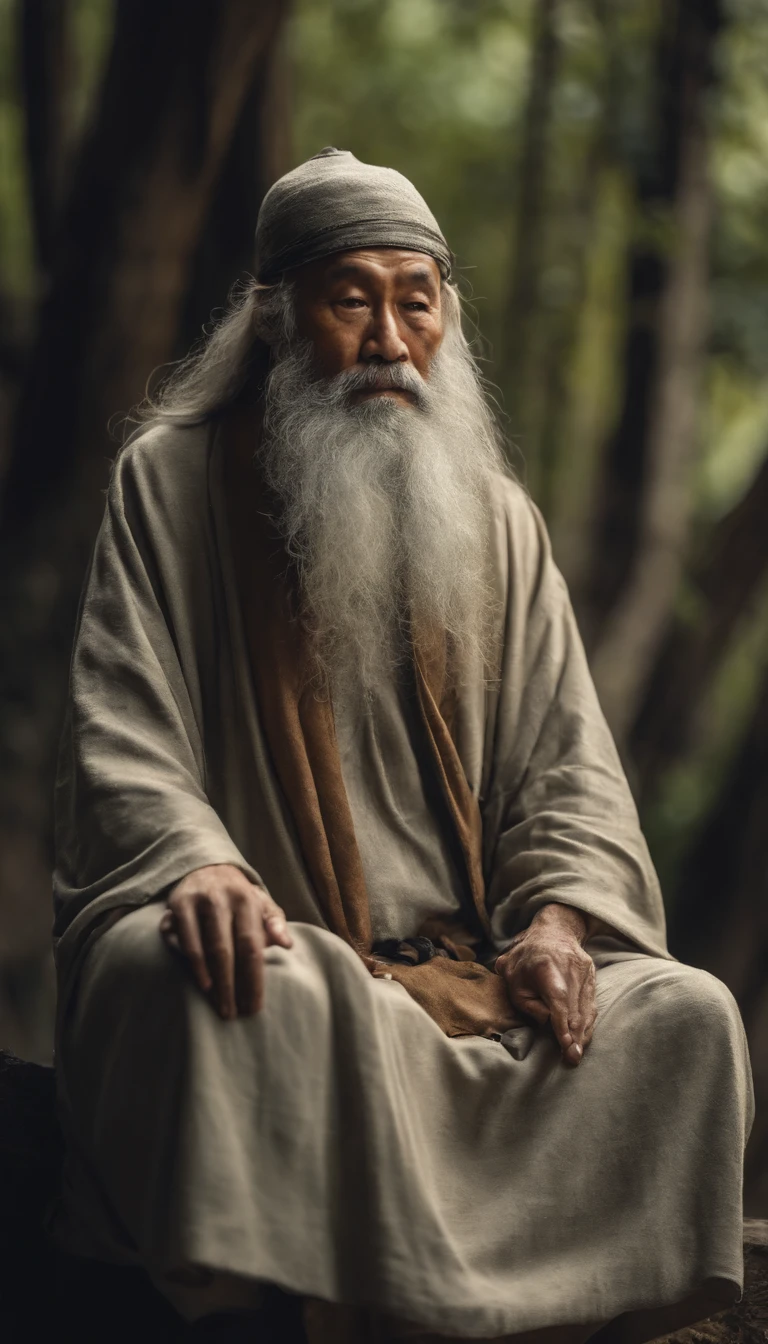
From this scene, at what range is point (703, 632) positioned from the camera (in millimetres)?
7699

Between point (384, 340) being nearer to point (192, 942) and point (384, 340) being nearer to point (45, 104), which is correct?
point (192, 942)

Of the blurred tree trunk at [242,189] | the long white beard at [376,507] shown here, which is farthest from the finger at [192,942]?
the blurred tree trunk at [242,189]

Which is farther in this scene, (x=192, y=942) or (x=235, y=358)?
(x=235, y=358)

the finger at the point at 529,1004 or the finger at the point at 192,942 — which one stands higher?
the finger at the point at 192,942

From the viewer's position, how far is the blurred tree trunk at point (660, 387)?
750 cm

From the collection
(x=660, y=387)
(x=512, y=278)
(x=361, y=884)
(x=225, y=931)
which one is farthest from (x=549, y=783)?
(x=512, y=278)

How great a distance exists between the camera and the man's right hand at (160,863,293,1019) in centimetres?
314

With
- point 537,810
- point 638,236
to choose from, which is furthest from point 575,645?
point 638,236

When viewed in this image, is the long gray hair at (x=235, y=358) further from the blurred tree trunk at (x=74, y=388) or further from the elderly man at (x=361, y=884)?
the blurred tree trunk at (x=74, y=388)

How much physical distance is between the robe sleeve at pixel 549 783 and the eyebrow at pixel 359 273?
2.19 ft

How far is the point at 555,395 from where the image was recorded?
8.72 metres

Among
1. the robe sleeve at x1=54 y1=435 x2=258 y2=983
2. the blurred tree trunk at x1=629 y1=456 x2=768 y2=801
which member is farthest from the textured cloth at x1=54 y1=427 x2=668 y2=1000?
the blurred tree trunk at x1=629 y1=456 x2=768 y2=801

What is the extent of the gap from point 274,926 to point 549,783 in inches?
41.3

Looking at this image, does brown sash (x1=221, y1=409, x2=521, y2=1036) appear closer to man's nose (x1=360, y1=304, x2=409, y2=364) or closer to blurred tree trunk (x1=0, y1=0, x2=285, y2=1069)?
man's nose (x1=360, y1=304, x2=409, y2=364)
